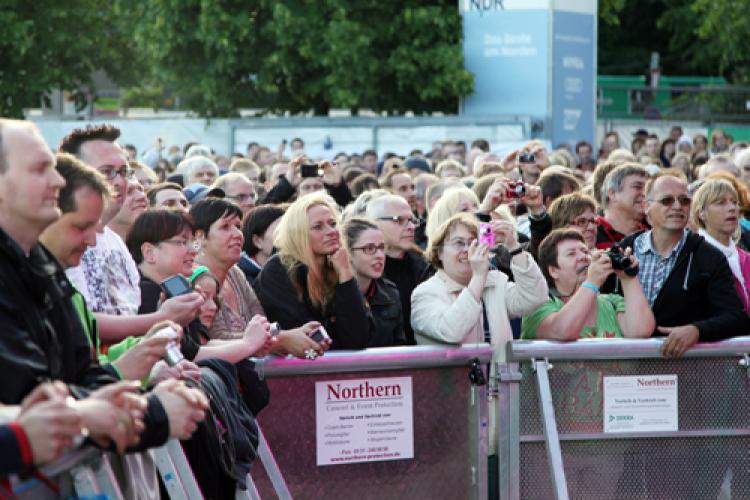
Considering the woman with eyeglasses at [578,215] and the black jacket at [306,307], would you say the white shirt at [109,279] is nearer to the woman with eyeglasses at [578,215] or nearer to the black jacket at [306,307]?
the black jacket at [306,307]

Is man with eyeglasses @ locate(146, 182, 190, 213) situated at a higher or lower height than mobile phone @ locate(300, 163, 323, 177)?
lower

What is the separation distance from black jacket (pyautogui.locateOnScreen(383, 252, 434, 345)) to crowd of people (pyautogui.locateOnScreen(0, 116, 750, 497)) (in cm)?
1

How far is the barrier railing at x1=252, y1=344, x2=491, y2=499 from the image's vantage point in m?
6.53

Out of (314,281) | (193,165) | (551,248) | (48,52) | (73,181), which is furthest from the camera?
(48,52)

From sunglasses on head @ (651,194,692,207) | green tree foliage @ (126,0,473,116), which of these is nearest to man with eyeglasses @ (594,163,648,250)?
sunglasses on head @ (651,194,692,207)

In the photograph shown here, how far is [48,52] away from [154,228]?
25.6m

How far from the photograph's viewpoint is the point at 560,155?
15.7 meters

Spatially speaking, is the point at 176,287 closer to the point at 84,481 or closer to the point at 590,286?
the point at 84,481

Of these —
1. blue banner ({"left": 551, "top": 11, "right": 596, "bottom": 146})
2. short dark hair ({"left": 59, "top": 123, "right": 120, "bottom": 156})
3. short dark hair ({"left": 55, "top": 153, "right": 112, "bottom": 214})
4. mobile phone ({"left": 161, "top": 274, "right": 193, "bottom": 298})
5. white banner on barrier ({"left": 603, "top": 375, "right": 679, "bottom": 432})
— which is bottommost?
white banner on barrier ({"left": 603, "top": 375, "right": 679, "bottom": 432})

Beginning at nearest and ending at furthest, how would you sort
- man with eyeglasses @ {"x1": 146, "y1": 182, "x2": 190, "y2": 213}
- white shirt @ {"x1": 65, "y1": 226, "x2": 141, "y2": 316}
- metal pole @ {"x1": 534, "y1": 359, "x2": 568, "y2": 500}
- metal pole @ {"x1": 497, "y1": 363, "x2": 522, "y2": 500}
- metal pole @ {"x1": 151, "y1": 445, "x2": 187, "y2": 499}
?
1. metal pole @ {"x1": 151, "y1": 445, "x2": 187, "y2": 499}
2. white shirt @ {"x1": 65, "y1": 226, "x2": 141, "y2": 316}
3. metal pole @ {"x1": 534, "y1": 359, "x2": 568, "y2": 500}
4. metal pole @ {"x1": 497, "y1": 363, "x2": 522, "y2": 500}
5. man with eyeglasses @ {"x1": 146, "y1": 182, "x2": 190, "y2": 213}

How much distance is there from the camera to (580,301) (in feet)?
22.6

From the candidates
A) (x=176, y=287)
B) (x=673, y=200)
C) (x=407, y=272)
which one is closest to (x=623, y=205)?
(x=673, y=200)

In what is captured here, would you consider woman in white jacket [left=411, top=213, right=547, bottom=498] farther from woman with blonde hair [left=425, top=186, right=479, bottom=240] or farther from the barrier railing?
woman with blonde hair [left=425, top=186, right=479, bottom=240]

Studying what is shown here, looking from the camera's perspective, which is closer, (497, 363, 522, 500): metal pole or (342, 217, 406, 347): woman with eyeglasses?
(497, 363, 522, 500): metal pole
